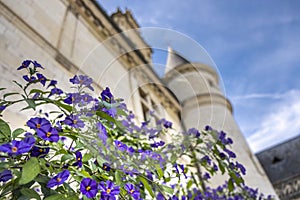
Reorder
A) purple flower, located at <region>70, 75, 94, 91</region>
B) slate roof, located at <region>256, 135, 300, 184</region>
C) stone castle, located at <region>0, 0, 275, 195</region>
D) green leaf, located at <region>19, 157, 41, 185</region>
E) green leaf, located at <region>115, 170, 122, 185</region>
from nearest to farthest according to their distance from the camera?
green leaf, located at <region>19, 157, 41, 185</region> → green leaf, located at <region>115, 170, 122, 185</region> → purple flower, located at <region>70, 75, 94, 91</region> → stone castle, located at <region>0, 0, 275, 195</region> → slate roof, located at <region>256, 135, 300, 184</region>

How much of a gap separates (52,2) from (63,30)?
19.6 inches

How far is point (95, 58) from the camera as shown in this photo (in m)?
0.99

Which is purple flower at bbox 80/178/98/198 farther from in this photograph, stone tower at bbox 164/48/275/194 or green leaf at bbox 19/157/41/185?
stone tower at bbox 164/48/275/194

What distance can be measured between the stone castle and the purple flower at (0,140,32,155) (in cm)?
39

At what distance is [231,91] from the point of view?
1.17 meters

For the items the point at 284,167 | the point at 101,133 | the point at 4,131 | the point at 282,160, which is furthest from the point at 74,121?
the point at 282,160

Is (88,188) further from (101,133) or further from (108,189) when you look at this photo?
(101,133)

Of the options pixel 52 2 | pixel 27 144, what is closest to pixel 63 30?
pixel 52 2

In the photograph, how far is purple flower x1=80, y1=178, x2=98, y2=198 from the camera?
685 mm

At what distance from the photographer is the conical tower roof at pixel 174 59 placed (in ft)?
3.40

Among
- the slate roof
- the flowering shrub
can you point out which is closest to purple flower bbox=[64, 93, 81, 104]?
the flowering shrub

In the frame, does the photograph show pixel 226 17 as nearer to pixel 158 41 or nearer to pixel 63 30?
pixel 158 41

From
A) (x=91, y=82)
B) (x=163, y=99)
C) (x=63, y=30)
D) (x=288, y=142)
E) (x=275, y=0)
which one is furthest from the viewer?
(x=288, y=142)

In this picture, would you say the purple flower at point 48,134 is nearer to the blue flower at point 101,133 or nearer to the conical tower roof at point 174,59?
the blue flower at point 101,133
